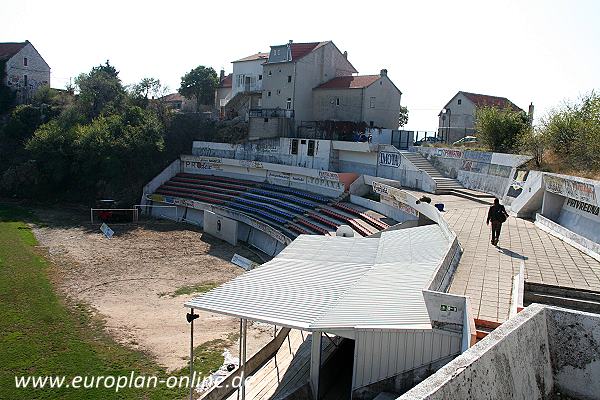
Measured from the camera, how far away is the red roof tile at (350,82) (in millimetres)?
36281

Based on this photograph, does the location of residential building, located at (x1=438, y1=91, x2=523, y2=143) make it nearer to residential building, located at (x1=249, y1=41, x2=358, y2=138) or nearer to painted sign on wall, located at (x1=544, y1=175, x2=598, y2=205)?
residential building, located at (x1=249, y1=41, x2=358, y2=138)

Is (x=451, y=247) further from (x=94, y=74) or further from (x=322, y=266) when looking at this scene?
(x=94, y=74)

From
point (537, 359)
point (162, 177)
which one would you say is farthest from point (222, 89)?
point (537, 359)

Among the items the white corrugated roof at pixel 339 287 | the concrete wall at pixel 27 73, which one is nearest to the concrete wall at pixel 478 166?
the white corrugated roof at pixel 339 287

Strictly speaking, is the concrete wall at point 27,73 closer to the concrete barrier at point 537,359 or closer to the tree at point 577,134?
the tree at point 577,134

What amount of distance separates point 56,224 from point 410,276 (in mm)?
26902

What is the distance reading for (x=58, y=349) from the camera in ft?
44.3

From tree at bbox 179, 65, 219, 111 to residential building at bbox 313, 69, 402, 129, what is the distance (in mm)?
18756

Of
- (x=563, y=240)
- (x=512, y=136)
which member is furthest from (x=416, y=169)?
(x=563, y=240)

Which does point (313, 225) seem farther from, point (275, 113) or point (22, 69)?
point (22, 69)

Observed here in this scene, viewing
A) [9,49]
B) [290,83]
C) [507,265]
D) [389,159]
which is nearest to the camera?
[507,265]

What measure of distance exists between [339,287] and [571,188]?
9.14 meters

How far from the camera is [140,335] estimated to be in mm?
14812

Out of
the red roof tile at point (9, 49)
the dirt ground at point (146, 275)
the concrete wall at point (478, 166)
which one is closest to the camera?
the dirt ground at point (146, 275)
